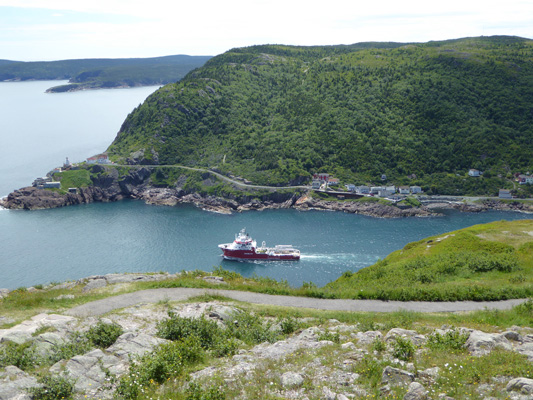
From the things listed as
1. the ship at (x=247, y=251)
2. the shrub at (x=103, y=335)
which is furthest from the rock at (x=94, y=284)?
the ship at (x=247, y=251)

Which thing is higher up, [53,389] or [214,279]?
[53,389]

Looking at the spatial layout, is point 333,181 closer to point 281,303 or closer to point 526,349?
point 281,303

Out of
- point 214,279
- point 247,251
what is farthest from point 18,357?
point 247,251

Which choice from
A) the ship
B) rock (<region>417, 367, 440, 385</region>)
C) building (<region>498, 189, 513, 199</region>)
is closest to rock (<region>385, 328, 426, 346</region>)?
rock (<region>417, 367, 440, 385</region>)

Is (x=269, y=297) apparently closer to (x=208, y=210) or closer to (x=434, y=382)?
(x=434, y=382)

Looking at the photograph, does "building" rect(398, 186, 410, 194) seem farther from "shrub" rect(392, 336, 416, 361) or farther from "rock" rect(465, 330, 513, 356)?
"shrub" rect(392, 336, 416, 361)

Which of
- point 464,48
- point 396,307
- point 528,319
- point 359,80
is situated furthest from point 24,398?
point 464,48

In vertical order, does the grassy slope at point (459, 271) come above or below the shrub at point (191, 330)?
below

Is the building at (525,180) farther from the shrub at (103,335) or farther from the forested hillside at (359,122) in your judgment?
the shrub at (103,335)
